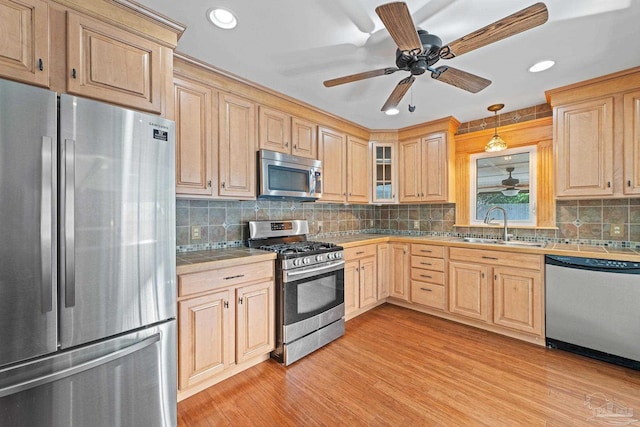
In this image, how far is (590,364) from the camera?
7.34 feet

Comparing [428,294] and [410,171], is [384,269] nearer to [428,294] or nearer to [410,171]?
[428,294]

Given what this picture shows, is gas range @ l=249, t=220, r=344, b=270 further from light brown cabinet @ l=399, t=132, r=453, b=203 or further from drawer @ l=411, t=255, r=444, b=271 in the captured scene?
light brown cabinet @ l=399, t=132, r=453, b=203

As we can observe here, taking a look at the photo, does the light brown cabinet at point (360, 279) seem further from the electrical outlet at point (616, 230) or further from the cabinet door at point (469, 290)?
the electrical outlet at point (616, 230)

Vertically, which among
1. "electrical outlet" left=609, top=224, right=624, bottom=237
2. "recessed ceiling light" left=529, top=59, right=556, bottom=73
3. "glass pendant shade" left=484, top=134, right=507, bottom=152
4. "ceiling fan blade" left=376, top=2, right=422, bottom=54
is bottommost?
"electrical outlet" left=609, top=224, right=624, bottom=237

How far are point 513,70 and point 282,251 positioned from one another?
2.48 m

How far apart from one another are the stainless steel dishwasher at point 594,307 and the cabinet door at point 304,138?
2.56 m

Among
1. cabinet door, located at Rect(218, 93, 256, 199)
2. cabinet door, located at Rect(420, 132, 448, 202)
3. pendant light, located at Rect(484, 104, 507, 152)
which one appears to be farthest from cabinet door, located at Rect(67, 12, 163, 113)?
pendant light, located at Rect(484, 104, 507, 152)

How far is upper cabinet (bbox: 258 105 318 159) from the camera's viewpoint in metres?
2.59

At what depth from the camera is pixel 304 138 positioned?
297 cm

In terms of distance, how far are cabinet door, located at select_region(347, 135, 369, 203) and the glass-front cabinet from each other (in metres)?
0.13

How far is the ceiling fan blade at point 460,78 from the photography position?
5.72ft

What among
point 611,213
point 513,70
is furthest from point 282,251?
point 611,213

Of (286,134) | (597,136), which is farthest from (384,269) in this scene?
(597,136)

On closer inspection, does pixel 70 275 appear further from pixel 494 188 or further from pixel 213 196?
pixel 494 188
